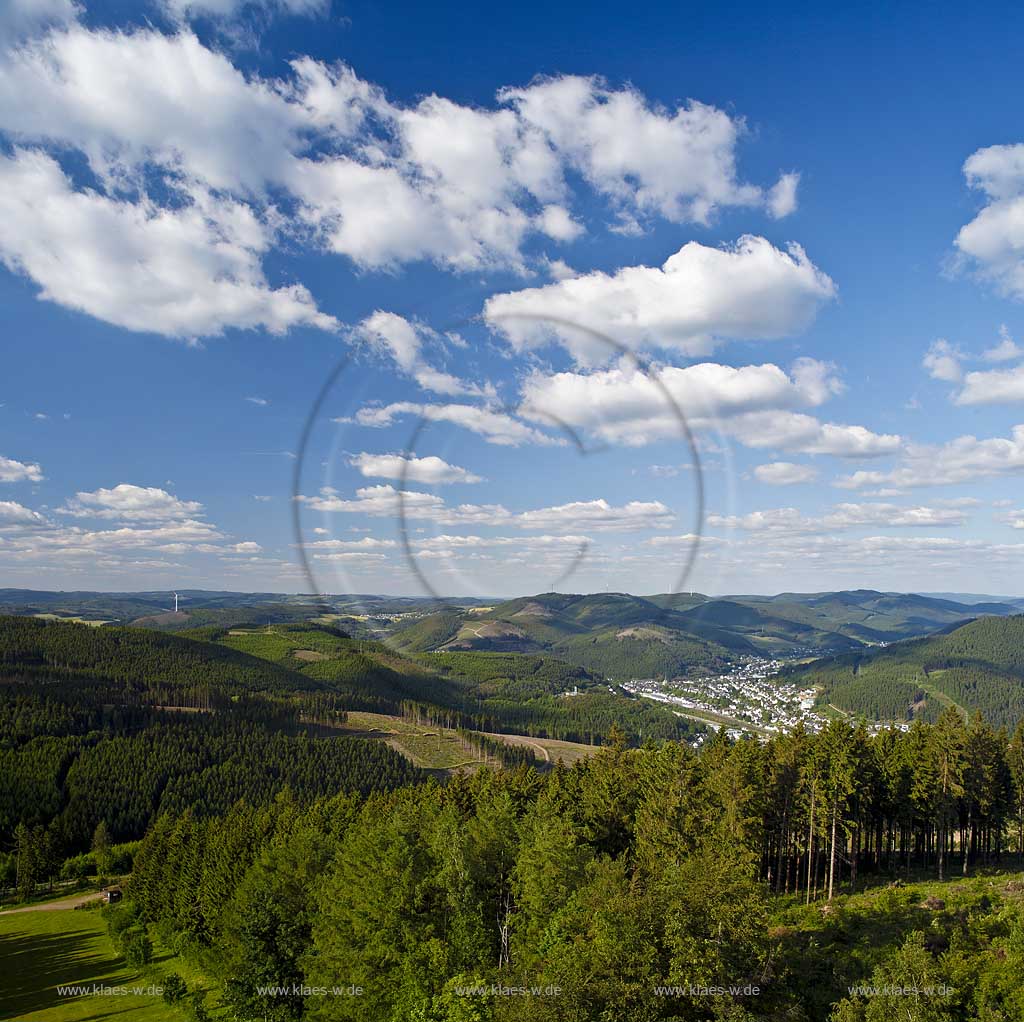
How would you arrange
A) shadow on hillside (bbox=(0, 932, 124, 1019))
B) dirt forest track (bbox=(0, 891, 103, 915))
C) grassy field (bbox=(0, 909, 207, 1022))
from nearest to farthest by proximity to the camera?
grassy field (bbox=(0, 909, 207, 1022))
shadow on hillside (bbox=(0, 932, 124, 1019))
dirt forest track (bbox=(0, 891, 103, 915))

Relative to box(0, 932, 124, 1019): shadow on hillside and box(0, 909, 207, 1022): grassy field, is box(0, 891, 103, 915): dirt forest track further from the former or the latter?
box(0, 932, 124, 1019): shadow on hillside

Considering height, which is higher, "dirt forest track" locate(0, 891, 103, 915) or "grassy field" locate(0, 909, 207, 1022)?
"grassy field" locate(0, 909, 207, 1022)

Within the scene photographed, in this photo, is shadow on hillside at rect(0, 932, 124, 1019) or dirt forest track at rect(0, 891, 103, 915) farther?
dirt forest track at rect(0, 891, 103, 915)

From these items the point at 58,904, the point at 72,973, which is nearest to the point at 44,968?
the point at 72,973

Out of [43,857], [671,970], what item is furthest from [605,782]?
[43,857]

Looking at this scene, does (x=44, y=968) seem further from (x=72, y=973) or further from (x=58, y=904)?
(x=58, y=904)

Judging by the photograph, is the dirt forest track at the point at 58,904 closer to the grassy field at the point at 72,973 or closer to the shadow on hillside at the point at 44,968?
the grassy field at the point at 72,973

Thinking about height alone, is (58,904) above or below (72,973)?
below

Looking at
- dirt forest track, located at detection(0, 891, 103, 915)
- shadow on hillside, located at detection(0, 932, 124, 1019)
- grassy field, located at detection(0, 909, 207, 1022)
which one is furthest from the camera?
dirt forest track, located at detection(0, 891, 103, 915)

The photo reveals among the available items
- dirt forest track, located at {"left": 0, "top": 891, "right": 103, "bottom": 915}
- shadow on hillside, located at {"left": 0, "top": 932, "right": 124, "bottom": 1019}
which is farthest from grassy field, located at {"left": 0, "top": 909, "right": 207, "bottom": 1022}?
dirt forest track, located at {"left": 0, "top": 891, "right": 103, "bottom": 915}
